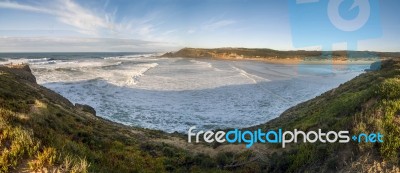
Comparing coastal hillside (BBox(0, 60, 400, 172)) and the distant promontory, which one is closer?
coastal hillside (BBox(0, 60, 400, 172))

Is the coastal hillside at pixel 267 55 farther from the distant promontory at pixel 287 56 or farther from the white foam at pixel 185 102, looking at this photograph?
the white foam at pixel 185 102

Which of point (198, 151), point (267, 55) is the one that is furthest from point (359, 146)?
point (267, 55)

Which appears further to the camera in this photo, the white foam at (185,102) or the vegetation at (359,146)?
the white foam at (185,102)

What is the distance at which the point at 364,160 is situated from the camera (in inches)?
251

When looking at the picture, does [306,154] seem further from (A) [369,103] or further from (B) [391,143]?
(A) [369,103]

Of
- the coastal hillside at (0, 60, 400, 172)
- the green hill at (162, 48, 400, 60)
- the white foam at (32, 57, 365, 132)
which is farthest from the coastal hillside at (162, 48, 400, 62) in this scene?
the coastal hillside at (0, 60, 400, 172)

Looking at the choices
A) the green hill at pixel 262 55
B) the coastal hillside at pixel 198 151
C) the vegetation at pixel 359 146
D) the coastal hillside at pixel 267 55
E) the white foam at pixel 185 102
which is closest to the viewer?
the coastal hillside at pixel 198 151

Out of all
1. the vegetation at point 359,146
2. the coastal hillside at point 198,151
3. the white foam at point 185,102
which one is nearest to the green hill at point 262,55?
the white foam at point 185,102

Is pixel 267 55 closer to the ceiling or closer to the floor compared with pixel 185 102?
closer to the ceiling

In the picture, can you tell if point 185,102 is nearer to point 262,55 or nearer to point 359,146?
point 359,146

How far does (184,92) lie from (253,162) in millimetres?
22383

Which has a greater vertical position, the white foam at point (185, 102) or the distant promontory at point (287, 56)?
the distant promontory at point (287, 56)

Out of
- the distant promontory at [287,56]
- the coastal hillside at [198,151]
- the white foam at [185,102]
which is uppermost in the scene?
the distant promontory at [287,56]

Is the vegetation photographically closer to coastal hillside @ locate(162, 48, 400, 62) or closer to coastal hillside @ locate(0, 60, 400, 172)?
coastal hillside @ locate(0, 60, 400, 172)
